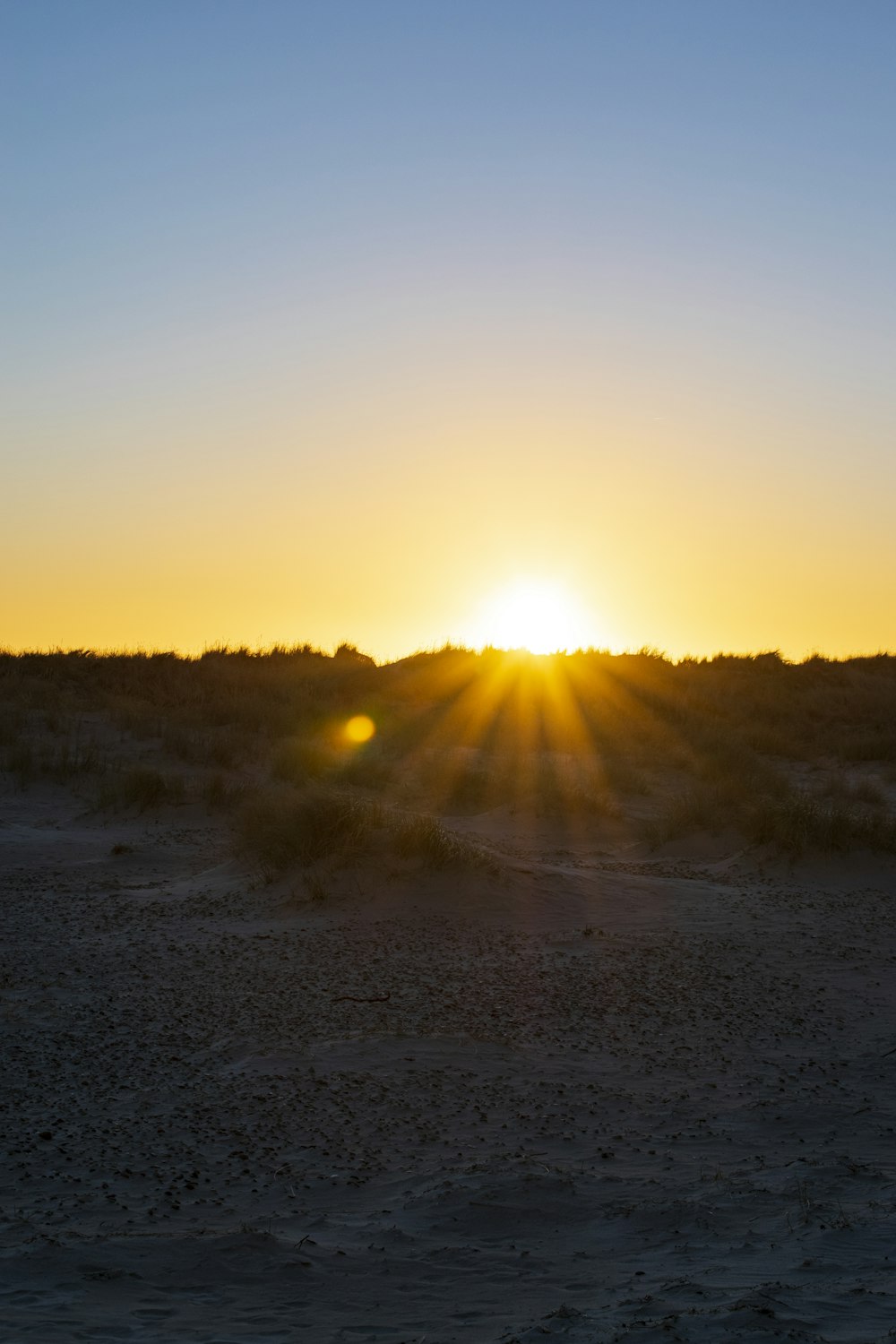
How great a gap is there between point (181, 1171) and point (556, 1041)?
2.71 m

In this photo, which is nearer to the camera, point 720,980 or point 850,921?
point 720,980

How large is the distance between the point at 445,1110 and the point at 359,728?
52.0ft

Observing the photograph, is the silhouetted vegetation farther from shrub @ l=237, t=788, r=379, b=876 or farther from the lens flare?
the lens flare

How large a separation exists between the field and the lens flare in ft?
13.4

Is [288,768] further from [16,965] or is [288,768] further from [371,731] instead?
[16,965]

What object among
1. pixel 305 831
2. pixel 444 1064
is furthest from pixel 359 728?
pixel 444 1064

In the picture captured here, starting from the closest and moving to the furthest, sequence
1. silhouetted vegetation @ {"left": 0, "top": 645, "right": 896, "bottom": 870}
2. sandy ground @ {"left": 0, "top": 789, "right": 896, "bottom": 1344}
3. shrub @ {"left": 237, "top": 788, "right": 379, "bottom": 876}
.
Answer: sandy ground @ {"left": 0, "top": 789, "right": 896, "bottom": 1344}, shrub @ {"left": 237, "top": 788, "right": 379, "bottom": 876}, silhouetted vegetation @ {"left": 0, "top": 645, "right": 896, "bottom": 870}

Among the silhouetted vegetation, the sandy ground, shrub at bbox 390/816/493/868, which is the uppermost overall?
the silhouetted vegetation

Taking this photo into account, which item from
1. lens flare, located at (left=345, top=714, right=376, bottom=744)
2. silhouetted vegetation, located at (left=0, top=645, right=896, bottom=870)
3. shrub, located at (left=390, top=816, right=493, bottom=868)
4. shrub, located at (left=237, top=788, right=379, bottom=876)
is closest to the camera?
shrub, located at (left=390, top=816, right=493, bottom=868)

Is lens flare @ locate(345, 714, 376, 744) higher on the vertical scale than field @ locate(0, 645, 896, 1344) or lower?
higher

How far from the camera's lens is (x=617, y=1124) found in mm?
6176

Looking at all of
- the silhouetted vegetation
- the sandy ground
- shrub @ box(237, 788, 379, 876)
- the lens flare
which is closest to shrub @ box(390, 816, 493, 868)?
the silhouetted vegetation

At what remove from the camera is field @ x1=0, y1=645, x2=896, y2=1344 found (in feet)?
14.4

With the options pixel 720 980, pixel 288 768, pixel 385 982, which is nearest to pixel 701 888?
pixel 720 980
